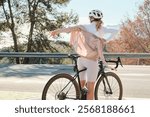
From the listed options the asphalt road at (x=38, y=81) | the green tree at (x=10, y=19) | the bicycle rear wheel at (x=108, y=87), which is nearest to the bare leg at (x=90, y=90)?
the bicycle rear wheel at (x=108, y=87)

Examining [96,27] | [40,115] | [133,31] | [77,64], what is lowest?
[40,115]

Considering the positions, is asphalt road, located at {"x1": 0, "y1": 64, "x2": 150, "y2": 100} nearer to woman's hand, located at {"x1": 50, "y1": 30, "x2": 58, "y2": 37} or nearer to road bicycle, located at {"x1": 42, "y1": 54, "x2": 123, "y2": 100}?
road bicycle, located at {"x1": 42, "y1": 54, "x2": 123, "y2": 100}

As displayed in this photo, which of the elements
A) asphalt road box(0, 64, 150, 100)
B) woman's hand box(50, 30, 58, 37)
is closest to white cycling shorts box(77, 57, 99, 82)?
woman's hand box(50, 30, 58, 37)

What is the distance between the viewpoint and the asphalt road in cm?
1112

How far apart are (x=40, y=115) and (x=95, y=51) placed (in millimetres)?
1764

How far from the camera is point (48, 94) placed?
25.2 feet

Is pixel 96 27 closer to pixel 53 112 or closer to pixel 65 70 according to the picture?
pixel 53 112

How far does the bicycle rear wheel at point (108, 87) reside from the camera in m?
8.11

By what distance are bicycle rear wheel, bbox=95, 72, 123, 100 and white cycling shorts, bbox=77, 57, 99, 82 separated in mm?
241

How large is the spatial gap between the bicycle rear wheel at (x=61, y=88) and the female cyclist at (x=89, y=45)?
0.28 metres

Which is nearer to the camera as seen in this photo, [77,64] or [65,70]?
[77,64]

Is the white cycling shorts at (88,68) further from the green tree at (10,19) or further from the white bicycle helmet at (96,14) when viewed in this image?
the green tree at (10,19)

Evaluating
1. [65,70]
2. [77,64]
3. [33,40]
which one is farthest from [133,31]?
[77,64]

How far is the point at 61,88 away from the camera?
768 centimetres
